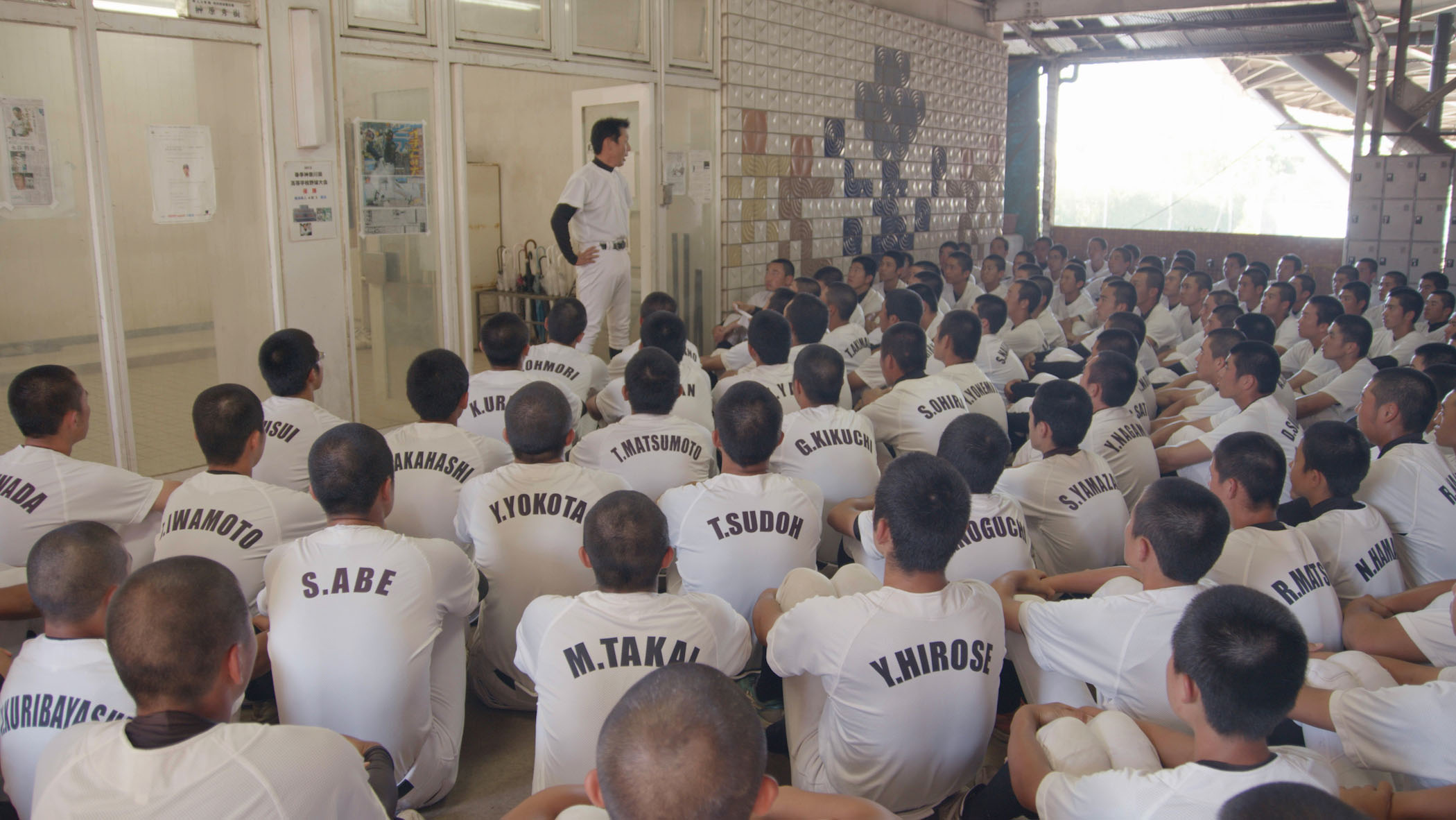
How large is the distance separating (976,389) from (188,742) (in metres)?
3.69

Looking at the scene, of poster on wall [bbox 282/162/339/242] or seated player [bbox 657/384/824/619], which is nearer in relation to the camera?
seated player [bbox 657/384/824/619]

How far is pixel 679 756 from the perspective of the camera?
4.16 ft

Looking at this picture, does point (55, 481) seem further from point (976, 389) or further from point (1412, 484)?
point (1412, 484)

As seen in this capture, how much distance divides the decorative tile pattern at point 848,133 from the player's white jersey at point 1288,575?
19.4ft

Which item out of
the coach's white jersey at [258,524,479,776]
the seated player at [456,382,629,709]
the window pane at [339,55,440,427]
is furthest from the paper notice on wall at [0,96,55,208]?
the coach's white jersey at [258,524,479,776]

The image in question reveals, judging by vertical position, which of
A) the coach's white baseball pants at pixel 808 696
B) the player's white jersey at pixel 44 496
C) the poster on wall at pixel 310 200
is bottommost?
the coach's white baseball pants at pixel 808 696

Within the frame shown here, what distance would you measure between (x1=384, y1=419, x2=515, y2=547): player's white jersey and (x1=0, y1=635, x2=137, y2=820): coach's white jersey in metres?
1.25

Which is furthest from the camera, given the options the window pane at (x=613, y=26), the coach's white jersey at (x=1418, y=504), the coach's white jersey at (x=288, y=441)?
the window pane at (x=613, y=26)

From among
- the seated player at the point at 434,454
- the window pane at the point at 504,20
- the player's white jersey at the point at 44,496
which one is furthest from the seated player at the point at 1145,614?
the window pane at the point at 504,20

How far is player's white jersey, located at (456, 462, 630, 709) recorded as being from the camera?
112 inches

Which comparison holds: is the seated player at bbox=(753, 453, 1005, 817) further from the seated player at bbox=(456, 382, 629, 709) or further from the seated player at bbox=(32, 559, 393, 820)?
the seated player at bbox=(32, 559, 393, 820)

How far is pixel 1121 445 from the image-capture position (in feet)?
12.8

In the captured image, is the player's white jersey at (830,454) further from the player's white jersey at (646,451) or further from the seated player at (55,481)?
the seated player at (55,481)

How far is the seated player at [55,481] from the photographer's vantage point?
279 cm
